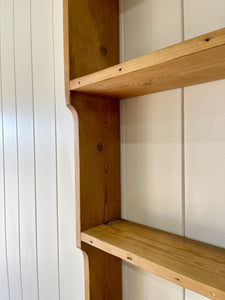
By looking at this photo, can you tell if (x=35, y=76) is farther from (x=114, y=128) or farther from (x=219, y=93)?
(x=219, y=93)

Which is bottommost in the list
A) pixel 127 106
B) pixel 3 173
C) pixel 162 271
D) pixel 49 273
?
pixel 49 273

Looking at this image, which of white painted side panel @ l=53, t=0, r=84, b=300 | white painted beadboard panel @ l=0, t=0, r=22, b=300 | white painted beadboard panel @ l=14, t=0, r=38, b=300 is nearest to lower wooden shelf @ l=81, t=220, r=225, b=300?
white painted side panel @ l=53, t=0, r=84, b=300

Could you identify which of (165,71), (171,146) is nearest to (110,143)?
(171,146)

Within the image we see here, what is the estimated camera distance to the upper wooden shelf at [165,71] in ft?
1.12

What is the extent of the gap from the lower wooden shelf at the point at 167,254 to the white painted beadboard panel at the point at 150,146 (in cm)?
6

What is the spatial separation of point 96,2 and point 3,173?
935 millimetres

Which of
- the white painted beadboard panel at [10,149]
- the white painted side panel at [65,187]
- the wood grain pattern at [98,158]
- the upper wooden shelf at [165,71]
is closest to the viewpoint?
the upper wooden shelf at [165,71]

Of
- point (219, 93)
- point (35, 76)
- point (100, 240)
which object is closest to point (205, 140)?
point (219, 93)

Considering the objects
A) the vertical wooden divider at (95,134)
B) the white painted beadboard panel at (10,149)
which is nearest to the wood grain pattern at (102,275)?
the vertical wooden divider at (95,134)

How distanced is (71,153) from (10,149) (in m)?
0.48

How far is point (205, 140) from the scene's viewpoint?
51 centimetres

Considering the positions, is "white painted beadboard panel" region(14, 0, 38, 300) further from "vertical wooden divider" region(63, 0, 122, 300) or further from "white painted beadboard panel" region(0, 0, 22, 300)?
"vertical wooden divider" region(63, 0, 122, 300)

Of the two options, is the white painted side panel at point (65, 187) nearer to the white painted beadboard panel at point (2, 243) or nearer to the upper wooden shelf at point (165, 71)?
the upper wooden shelf at point (165, 71)

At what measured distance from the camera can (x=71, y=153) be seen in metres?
0.79
